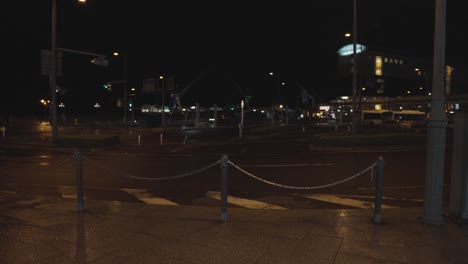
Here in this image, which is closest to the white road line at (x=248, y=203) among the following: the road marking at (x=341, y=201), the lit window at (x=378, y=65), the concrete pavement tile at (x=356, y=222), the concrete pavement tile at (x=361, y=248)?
the road marking at (x=341, y=201)

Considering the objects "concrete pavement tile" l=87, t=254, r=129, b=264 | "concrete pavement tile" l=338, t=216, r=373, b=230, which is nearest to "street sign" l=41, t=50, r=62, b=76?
"concrete pavement tile" l=87, t=254, r=129, b=264

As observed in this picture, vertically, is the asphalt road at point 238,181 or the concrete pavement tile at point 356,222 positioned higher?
the concrete pavement tile at point 356,222

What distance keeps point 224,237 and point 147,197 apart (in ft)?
14.2

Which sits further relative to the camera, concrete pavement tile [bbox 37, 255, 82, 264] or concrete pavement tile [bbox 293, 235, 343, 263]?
concrete pavement tile [bbox 293, 235, 343, 263]

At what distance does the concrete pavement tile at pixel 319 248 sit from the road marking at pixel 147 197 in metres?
4.12

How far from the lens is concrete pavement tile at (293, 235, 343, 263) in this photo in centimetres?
563

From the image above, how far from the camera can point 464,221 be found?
7031mm

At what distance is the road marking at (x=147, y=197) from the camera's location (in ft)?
32.1

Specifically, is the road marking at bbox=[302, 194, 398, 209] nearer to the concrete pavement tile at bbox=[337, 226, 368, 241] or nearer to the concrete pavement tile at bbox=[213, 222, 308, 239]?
the concrete pavement tile at bbox=[337, 226, 368, 241]

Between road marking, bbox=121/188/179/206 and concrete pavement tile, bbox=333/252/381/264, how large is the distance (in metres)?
4.81

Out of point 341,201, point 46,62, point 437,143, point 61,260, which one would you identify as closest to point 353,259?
point 437,143

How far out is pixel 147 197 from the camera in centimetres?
1038

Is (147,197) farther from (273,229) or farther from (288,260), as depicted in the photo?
(288,260)

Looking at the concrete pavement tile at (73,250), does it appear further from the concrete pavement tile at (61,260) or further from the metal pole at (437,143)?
the metal pole at (437,143)
